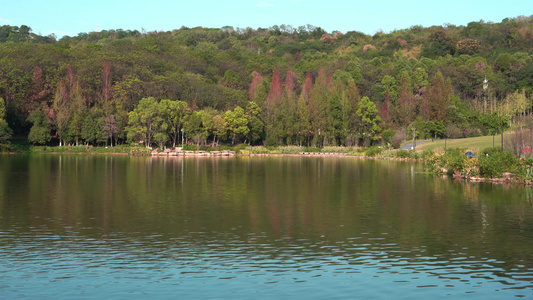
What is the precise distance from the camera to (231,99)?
91562 mm

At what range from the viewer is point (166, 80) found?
288ft

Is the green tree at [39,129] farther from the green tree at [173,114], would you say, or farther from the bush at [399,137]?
the bush at [399,137]

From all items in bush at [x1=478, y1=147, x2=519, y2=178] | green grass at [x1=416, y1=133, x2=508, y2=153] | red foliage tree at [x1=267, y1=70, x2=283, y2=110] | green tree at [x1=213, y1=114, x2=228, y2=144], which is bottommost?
bush at [x1=478, y1=147, x2=519, y2=178]

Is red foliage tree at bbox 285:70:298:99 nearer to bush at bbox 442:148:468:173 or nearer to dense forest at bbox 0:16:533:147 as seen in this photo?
dense forest at bbox 0:16:533:147

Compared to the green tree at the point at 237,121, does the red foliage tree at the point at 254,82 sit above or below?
above

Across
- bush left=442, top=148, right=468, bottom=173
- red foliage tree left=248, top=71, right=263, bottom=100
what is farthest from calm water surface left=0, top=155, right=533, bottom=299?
red foliage tree left=248, top=71, right=263, bottom=100

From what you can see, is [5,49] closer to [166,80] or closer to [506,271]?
[166,80]

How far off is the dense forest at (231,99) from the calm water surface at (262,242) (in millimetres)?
45052

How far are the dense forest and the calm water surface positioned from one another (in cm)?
4505

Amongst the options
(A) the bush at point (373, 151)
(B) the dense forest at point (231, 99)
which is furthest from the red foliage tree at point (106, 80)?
(A) the bush at point (373, 151)

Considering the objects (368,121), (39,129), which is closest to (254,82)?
(368,121)

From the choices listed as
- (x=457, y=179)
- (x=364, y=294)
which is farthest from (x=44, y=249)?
(x=457, y=179)

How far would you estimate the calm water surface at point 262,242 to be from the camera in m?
13.5

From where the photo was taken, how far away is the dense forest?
77312 millimetres
